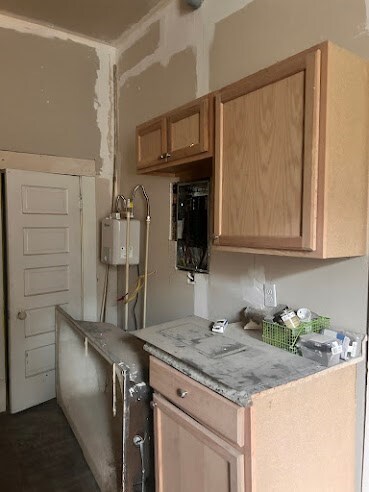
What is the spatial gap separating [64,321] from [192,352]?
145 cm

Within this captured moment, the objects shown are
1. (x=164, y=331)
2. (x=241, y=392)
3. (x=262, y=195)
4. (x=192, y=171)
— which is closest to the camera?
(x=241, y=392)

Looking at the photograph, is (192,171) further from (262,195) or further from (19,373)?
(19,373)

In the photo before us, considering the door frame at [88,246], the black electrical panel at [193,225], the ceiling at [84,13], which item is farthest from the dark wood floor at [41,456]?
the ceiling at [84,13]

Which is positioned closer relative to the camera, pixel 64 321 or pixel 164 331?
pixel 164 331

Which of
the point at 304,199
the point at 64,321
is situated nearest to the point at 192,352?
the point at 304,199

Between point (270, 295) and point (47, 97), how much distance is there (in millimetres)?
2278

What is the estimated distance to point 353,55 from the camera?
4.40 feet

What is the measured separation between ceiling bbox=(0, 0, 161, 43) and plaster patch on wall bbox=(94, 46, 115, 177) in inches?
10.2

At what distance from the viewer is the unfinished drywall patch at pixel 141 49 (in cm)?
270

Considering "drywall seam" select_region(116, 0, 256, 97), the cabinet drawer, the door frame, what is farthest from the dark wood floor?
"drywall seam" select_region(116, 0, 256, 97)

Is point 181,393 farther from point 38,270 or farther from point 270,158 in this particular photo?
point 38,270

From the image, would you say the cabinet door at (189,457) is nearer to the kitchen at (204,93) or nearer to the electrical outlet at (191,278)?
the kitchen at (204,93)

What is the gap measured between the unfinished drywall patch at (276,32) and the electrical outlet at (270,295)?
1.06m

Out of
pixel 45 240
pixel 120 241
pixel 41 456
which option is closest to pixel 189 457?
pixel 41 456
